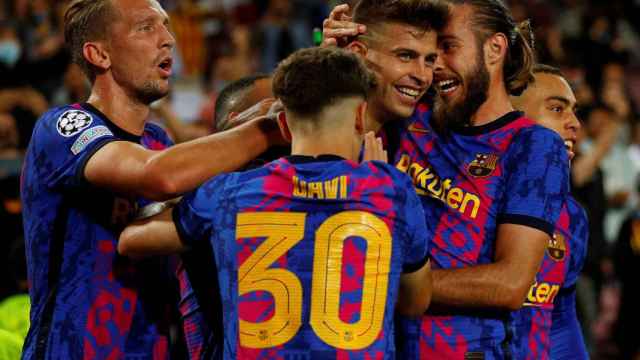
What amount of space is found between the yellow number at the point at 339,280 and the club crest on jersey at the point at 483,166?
769 millimetres

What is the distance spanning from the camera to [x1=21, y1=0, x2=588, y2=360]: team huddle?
3574 mm

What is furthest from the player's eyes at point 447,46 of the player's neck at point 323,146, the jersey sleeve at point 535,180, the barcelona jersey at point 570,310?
the barcelona jersey at point 570,310

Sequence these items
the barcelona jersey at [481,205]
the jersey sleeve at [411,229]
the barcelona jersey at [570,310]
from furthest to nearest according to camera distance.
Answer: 1. the barcelona jersey at [570,310]
2. the barcelona jersey at [481,205]
3. the jersey sleeve at [411,229]

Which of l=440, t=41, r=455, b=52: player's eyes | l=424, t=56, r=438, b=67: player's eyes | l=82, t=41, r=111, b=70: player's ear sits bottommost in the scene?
l=82, t=41, r=111, b=70: player's ear

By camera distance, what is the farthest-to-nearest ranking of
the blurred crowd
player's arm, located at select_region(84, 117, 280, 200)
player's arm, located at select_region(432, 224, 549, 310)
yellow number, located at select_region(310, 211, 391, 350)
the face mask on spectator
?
the face mask on spectator → the blurred crowd → player's arm, located at select_region(432, 224, 549, 310) → player's arm, located at select_region(84, 117, 280, 200) → yellow number, located at select_region(310, 211, 391, 350)

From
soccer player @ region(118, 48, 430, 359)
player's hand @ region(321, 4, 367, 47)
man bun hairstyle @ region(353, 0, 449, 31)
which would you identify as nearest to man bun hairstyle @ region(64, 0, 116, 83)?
player's hand @ region(321, 4, 367, 47)

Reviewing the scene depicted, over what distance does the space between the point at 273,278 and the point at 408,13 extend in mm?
1334

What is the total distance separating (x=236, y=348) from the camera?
3613 mm

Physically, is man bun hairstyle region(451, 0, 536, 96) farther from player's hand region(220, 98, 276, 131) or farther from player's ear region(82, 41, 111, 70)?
player's ear region(82, 41, 111, 70)

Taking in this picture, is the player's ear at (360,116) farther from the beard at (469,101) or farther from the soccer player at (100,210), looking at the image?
the beard at (469,101)

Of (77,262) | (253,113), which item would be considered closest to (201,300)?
(77,262)

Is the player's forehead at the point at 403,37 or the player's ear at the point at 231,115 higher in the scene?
the player's forehead at the point at 403,37

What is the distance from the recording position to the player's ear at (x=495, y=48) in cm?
440

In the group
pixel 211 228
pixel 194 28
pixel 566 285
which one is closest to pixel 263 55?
pixel 194 28
